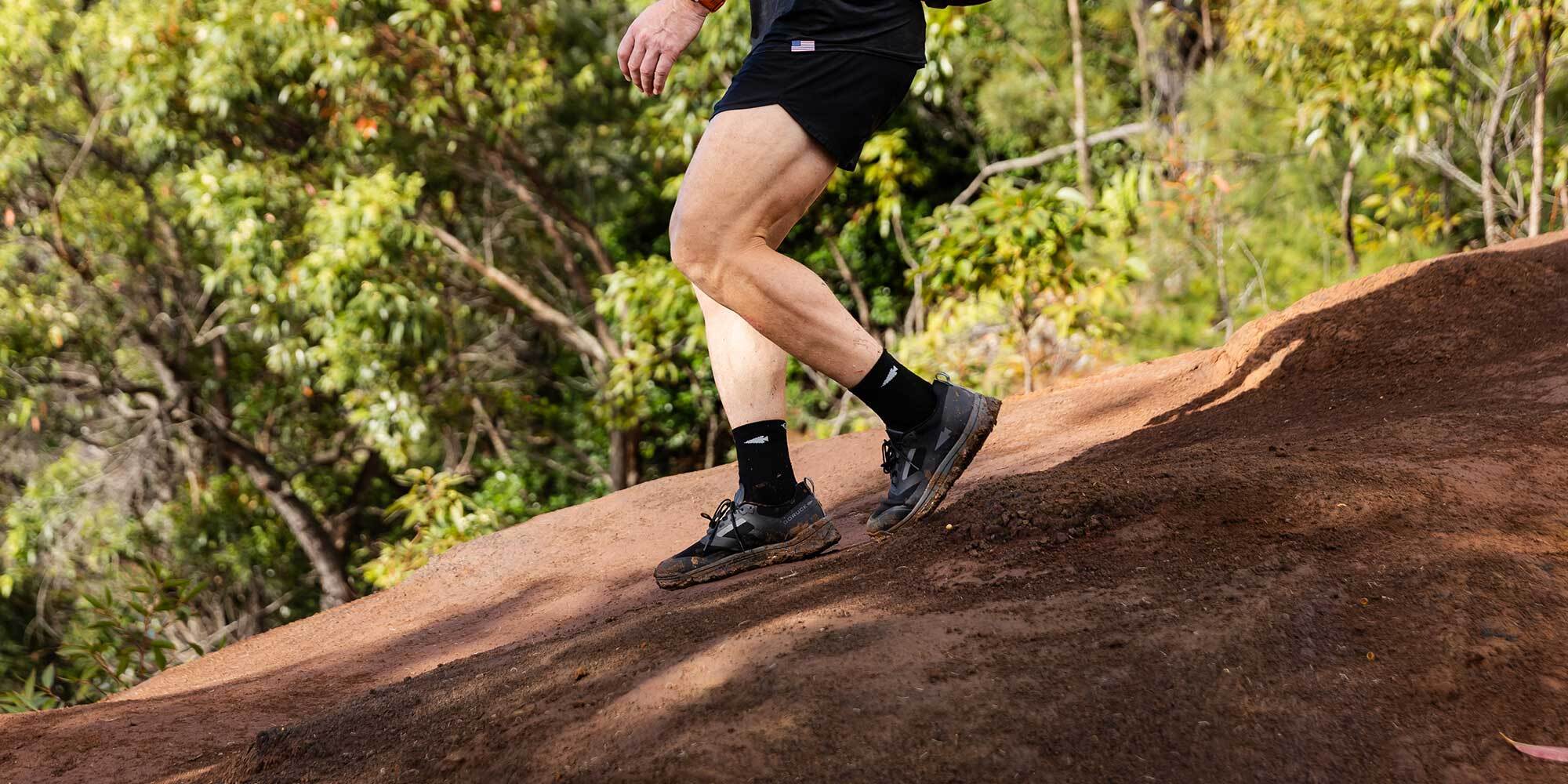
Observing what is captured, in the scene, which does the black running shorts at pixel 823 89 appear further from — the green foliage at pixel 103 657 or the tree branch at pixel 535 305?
the tree branch at pixel 535 305

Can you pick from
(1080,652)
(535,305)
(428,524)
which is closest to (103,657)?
(428,524)

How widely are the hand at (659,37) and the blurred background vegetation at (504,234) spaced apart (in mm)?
2965

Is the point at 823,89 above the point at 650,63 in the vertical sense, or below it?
below

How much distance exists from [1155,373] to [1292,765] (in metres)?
3.15

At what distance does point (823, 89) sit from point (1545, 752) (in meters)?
1.50

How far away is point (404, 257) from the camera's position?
7883 millimetres

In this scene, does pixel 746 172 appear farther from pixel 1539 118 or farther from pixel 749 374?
pixel 1539 118

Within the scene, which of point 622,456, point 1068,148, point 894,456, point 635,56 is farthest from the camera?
point 1068,148

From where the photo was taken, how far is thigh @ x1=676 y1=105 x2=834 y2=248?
2.20m

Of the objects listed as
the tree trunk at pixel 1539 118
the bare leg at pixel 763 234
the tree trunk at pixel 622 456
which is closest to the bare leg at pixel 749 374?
the bare leg at pixel 763 234

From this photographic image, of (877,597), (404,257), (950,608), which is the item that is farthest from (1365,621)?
(404,257)

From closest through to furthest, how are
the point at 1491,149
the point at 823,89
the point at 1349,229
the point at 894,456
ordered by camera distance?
1. the point at 823,89
2. the point at 894,456
3. the point at 1491,149
4. the point at 1349,229

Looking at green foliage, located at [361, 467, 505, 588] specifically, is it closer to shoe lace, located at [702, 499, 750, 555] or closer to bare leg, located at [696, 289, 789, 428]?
shoe lace, located at [702, 499, 750, 555]

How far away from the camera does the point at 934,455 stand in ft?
8.05
